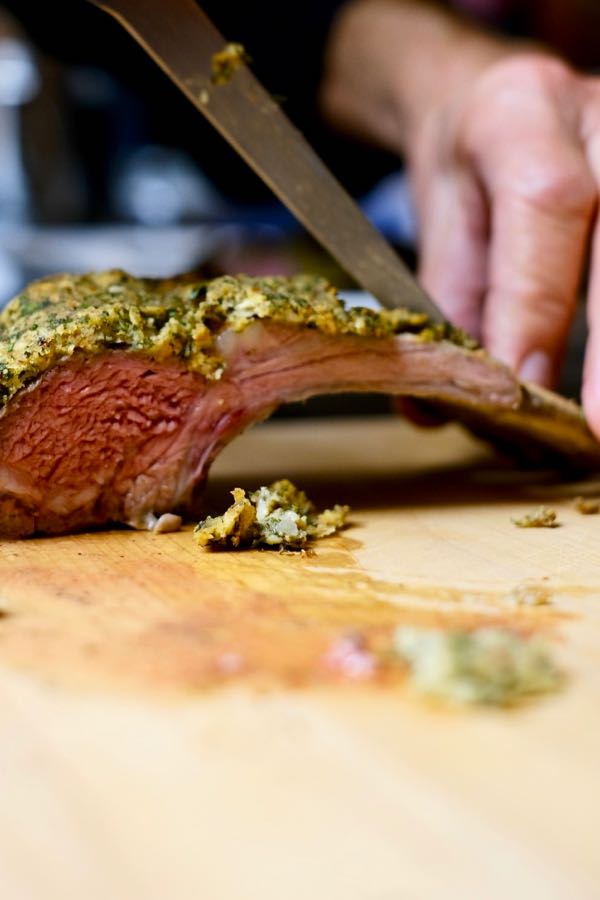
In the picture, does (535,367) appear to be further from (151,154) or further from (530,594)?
(151,154)

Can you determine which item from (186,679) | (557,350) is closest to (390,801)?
(186,679)

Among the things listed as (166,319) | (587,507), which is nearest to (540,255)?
(587,507)

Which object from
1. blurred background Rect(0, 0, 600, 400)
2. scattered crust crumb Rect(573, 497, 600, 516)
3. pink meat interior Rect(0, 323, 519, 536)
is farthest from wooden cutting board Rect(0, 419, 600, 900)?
blurred background Rect(0, 0, 600, 400)

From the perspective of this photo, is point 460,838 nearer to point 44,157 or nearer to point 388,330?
point 388,330

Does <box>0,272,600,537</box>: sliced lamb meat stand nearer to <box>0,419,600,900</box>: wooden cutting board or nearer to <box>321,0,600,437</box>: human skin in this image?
<box>0,419,600,900</box>: wooden cutting board

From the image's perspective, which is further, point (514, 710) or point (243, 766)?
point (514, 710)

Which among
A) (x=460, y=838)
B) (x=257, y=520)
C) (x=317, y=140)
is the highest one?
(x=317, y=140)

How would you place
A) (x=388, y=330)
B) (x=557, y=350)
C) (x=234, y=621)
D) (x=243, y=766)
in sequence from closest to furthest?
1. (x=243, y=766)
2. (x=234, y=621)
3. (x=388, y=330)
4. (x=557, y=350)

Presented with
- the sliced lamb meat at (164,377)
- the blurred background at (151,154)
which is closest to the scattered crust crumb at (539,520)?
the sliced lamb meat at (164,377)
